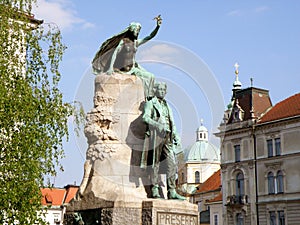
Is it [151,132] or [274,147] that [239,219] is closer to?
[274,147]

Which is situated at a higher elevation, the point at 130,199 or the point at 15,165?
the point at 15,165

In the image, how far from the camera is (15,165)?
12.7 meters

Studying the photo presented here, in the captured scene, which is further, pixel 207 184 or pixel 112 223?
pixel 207 184

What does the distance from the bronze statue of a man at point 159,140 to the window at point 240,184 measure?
41723 mm

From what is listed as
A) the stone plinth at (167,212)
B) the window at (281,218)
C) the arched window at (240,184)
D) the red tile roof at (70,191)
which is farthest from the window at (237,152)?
the stone plinth at (167,212)

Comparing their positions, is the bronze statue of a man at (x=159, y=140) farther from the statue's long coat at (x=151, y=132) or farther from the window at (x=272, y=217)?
the window at (x=272, y=217)

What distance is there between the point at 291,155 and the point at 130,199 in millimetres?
38657

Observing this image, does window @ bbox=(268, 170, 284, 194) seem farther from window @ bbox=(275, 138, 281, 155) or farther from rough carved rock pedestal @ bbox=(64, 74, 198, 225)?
rough carved rock pedestal @ bbox=(64, 74, 198, 225)

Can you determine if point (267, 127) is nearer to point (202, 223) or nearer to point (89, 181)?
point (202, 223)

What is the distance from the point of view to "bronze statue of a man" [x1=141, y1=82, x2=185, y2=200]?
10.4 m

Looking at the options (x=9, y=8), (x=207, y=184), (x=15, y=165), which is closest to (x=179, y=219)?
(x=15, y=165)

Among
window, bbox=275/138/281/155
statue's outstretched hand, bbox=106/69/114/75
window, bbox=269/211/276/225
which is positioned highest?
window, bbox=275/138/281/155

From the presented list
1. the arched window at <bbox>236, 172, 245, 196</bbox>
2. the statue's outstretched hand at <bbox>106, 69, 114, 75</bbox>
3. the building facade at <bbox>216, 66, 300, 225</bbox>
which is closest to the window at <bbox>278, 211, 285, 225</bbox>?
the building facade at <bbox>216, 66, 300, 225</bbox>

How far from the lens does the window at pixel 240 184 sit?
168 ft
